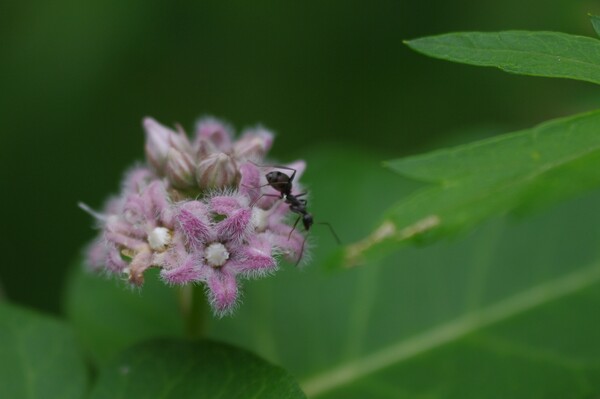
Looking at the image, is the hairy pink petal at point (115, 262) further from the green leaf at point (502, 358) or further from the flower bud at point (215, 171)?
the green leaf at point (502, 358)

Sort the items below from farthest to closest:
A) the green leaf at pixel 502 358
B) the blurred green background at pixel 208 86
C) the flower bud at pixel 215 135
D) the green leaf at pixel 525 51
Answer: the blurred green background at pixel 208 86 < the green leaf at pixel 502 358 < the flower bud at pixel 215 135 < the green leaf at pixel 525 51

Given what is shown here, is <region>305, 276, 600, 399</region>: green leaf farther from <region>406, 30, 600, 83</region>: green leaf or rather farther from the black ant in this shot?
<region>406, 30, 600, 83</region>: green leaf

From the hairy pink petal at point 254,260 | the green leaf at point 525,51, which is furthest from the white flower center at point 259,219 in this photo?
the green leaf at point 525,51

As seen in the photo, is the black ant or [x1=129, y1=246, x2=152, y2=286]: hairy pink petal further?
the black ant

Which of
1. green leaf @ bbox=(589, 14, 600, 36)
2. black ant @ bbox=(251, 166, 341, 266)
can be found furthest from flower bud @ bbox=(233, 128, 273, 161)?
green leaf @ bbox=(589, 14, 600, 36)

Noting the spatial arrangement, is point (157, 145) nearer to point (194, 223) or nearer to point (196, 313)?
point (194, 223)

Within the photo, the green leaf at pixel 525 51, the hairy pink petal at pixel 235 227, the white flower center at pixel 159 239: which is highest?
the green leaf at pixel 525 51

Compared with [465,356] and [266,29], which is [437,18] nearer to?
[266,29]
